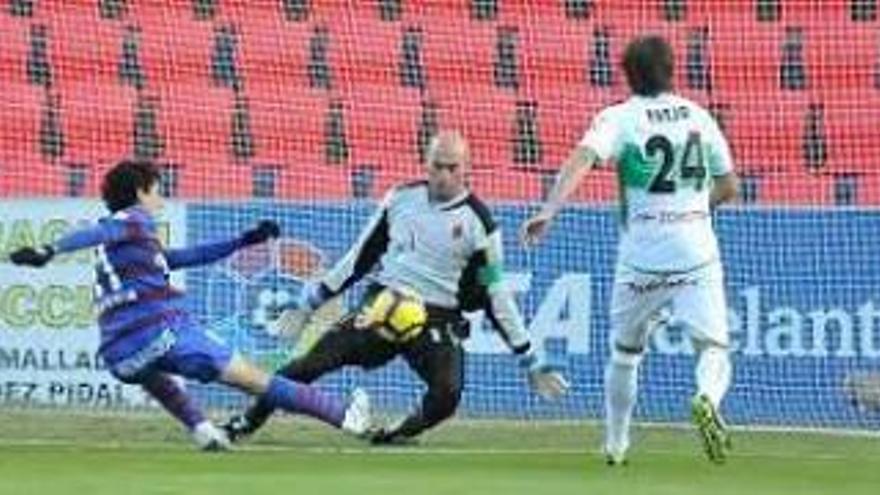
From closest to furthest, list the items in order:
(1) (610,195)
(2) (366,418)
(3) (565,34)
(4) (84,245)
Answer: (4) (84,245) → (2) (366,418) → (1) (610,195) → (3) (565,34)

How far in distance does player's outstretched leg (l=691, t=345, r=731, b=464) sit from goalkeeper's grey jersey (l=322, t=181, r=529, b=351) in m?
2.09

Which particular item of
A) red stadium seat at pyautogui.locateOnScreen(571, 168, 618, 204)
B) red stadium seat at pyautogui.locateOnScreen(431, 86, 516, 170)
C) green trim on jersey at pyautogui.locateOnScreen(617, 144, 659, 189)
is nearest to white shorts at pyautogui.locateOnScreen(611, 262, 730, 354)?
green trim on jersey at pyautogui.locateOnScreen(617, 144, 659, 189)

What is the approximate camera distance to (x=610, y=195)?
17.1m

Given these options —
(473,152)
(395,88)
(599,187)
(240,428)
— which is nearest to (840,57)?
(599,187)

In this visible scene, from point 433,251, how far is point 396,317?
0.40 metres

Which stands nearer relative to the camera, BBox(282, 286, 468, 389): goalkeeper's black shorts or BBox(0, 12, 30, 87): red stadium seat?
BBox(282, 286, 468, 389): goalkeeper's black shorts

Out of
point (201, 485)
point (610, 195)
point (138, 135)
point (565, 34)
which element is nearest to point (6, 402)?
point (138, 135)

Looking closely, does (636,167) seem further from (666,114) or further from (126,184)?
(126,184)

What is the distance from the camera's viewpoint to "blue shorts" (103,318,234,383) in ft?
35.7

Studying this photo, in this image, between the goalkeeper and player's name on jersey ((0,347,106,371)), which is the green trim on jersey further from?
player's name on jersey ((0,347,106,371))

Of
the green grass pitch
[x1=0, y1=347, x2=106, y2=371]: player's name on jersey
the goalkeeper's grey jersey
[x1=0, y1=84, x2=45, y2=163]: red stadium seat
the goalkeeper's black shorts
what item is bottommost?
the green grass pitch

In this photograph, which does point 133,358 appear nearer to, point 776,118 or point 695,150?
point 695,150

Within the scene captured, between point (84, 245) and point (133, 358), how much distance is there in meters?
0.70

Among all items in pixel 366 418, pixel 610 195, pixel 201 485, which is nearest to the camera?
pixel 201 485
